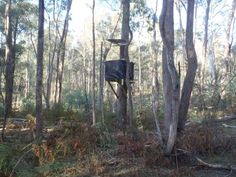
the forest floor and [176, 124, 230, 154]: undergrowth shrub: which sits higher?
[176, 124, 230, 154]: undergrowth shrub

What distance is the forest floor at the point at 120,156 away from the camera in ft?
19.9

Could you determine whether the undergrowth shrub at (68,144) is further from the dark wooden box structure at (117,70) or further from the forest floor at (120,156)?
the dark wooden box structure at (117,70)

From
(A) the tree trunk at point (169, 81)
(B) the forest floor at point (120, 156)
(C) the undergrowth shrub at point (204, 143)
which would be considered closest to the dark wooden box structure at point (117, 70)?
(B) the forest floor at point (120, 156)

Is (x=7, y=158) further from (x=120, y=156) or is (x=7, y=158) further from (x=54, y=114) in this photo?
(x=54, y=114)

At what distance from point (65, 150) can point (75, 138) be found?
0.72 metres

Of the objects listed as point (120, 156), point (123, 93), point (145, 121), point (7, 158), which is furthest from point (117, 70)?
point (7, 158)

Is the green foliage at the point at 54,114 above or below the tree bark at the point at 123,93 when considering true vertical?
below

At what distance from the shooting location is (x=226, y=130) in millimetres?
9273

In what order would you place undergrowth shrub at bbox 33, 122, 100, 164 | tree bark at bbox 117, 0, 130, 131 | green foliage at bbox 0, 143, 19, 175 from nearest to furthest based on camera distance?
green foliage at bbox 0, 143, 19, 175, undergrowth shrub at bbox 33, 122, 100, 164, tree bark at bbox 117, 0, 130, 131

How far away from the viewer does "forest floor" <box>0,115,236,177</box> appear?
239 inches

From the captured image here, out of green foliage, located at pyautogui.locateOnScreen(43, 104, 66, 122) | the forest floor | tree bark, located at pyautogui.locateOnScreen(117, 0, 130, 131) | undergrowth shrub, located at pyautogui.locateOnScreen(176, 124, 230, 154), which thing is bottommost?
the forest floor

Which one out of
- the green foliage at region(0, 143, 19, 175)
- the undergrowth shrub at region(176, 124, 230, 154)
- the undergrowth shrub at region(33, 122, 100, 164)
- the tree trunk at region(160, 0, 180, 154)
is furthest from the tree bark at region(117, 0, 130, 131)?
the green foliage at region(0, 143, 19, 175)

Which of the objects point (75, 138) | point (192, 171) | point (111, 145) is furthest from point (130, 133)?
point (192, 171)

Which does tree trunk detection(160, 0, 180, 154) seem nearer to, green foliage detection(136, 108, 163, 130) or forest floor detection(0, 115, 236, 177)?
forest floor detection(0, 115, 236, 177)
